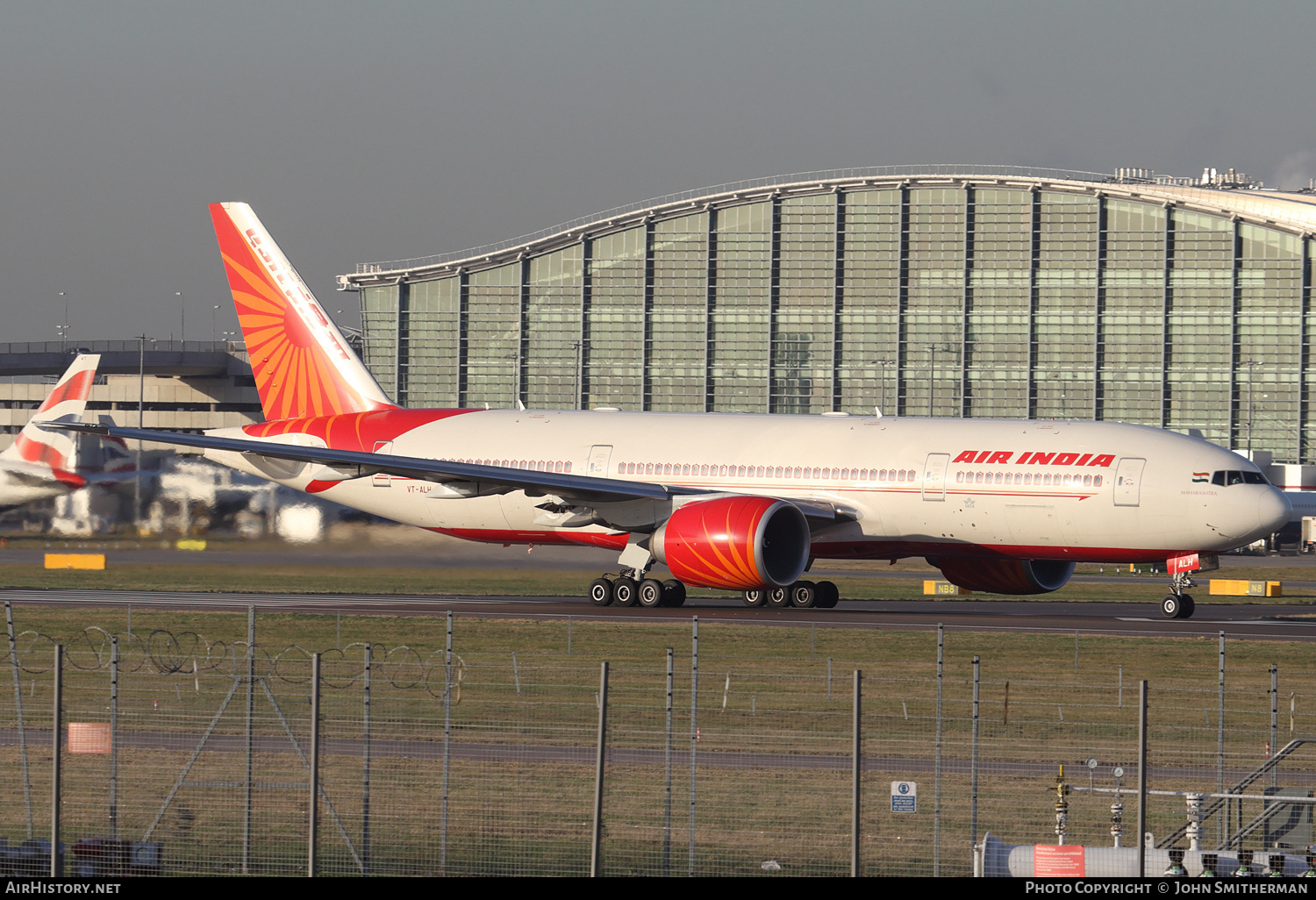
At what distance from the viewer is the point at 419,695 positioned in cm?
2359

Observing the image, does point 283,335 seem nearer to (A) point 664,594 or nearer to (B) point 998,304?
(A) point 664,594

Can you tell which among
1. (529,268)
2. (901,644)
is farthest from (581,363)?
(901,644)

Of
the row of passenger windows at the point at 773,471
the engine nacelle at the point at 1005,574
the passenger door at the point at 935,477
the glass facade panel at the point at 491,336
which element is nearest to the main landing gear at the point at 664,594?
the row of passenger windows at the point at 773,471

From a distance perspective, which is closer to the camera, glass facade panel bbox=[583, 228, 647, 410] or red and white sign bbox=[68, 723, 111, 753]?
red and white sign bbox=[68, 723, 111, 753]

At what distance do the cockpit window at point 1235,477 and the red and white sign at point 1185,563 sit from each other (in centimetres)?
190

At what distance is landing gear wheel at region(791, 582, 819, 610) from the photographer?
128 feet

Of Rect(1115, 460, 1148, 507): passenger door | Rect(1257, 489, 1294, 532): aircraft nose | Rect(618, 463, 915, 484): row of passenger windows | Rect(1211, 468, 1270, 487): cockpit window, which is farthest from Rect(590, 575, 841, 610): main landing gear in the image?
Rect(1257, 489, 1294, 532): aircraft nose

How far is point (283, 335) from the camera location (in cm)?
4712

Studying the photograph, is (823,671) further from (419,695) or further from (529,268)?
(529,268)

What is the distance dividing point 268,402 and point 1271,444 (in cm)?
7348

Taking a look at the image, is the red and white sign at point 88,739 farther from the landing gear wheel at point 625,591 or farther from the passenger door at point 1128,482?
the passenger door at point 1128,482

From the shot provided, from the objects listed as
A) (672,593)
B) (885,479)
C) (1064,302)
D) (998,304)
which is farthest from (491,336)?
(885,479)

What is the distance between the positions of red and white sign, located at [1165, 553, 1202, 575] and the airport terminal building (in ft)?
210

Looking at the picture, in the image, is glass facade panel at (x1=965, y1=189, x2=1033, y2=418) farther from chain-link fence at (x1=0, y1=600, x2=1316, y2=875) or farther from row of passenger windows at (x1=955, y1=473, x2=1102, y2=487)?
chain-link fence at (x1=0, y1=600, x2=1316, y2=875)
